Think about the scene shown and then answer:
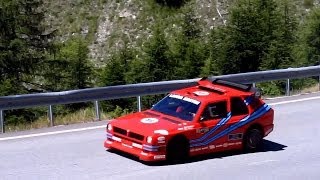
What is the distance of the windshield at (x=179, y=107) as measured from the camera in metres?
12.8

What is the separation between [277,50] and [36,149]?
2720 cm

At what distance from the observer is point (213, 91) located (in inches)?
536

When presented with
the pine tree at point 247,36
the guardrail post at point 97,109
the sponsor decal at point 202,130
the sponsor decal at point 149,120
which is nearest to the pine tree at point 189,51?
the pine tree at point 247,36

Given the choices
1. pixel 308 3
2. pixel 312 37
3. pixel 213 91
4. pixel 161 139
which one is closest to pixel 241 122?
pixel 213 91

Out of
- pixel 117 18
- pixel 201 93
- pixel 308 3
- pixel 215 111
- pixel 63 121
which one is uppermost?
pixel 308 3

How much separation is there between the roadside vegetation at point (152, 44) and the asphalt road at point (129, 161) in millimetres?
12426

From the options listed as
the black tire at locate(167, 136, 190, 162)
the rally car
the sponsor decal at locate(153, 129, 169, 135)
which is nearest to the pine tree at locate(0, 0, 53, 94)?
the rally car

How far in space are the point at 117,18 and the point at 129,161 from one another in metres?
34.0

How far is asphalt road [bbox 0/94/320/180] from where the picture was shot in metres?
11.8

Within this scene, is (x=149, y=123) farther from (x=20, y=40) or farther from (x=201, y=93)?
(x=20, y=40)

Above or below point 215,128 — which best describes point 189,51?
below

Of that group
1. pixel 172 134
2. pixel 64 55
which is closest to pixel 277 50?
pixel 64 55

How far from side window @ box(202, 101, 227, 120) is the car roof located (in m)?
0.10

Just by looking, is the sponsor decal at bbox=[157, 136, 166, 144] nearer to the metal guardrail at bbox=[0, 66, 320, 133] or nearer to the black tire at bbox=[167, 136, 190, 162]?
the black tire at bbox=[167, 136, 190, 162]
